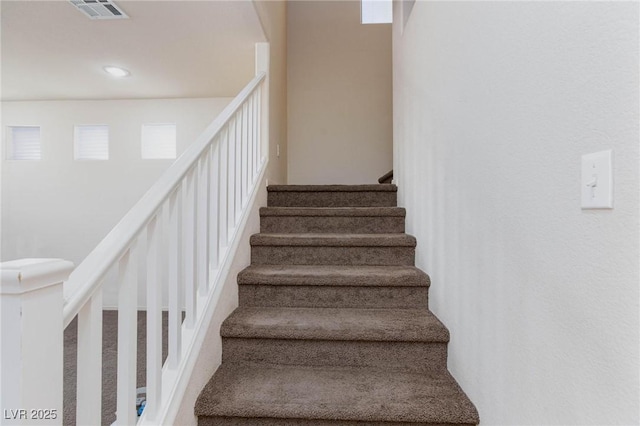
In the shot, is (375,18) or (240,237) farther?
(375,18)

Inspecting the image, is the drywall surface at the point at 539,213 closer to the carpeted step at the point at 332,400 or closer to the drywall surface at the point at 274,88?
the carpeted step at the point at 332,400

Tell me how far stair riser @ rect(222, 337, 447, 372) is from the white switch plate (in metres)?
0.99

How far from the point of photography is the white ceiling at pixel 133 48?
81.1 inches

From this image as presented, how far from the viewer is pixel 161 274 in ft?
4.50

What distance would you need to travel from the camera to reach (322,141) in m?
4.04

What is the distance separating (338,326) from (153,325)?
2.46 feet

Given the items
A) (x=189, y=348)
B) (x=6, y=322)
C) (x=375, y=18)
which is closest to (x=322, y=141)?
(x=375, y=18)

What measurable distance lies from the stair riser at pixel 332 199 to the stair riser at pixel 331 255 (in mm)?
647

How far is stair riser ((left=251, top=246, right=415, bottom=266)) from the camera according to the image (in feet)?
6.56

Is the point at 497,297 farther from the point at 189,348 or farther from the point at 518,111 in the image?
the point at 189,348

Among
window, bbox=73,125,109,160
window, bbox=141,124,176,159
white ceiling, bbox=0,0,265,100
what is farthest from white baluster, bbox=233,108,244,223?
window, bbox=73,125,109,160

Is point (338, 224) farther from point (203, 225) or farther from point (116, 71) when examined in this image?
point (116, 71)

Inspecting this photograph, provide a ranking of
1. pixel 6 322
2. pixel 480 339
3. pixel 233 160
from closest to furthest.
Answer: pixel 6 322 → pixel 480 339 → pixel 233 160

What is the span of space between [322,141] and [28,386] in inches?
145
